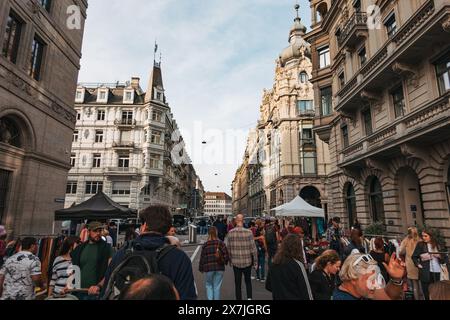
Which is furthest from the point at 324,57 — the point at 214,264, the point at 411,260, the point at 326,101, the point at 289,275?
the point at 289,275

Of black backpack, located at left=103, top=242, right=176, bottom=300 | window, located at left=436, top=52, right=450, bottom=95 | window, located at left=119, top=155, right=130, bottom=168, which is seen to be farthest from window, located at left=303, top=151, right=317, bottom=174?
black backpack, located at left=103, top=242, right=176, bottom=300

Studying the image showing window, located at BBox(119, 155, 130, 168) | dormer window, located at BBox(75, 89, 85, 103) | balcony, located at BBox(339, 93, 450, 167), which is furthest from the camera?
dormer window, located at BBox(75, 89, 85, 103)

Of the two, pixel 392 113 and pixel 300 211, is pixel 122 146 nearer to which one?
pixel 300 211

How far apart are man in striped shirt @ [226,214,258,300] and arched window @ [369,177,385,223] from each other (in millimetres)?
11549

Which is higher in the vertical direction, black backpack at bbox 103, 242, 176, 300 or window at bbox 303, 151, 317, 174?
window at bbox 303, 151, 317, 174

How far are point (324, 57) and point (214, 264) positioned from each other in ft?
71.0

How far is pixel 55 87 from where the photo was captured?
1505cm

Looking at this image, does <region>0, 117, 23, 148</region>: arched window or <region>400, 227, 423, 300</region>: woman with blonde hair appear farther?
<region>0, 117, 23, 148</region>: arched window

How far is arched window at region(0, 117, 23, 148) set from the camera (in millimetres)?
11917

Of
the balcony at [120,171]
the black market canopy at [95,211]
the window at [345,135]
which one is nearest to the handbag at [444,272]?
the black market canopy at [95,211]

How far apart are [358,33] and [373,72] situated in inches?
153

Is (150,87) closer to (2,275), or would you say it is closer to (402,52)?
(402,52)

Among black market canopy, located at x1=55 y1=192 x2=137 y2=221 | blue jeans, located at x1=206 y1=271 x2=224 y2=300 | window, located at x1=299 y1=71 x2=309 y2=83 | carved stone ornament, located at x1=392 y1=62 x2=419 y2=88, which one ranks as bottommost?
blue jeans, located at x1=206 y1=271 x2=224 y2=300

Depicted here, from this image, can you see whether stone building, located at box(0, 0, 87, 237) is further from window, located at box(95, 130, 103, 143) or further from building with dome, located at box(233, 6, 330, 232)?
building with dome, located at box(233, 6, 330, 232)
